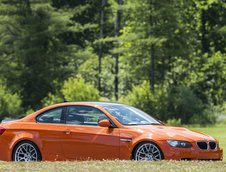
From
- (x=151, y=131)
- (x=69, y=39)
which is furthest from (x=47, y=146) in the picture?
(x=69, y=39)

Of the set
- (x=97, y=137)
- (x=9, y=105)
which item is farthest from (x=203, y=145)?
(x=9, y=105)

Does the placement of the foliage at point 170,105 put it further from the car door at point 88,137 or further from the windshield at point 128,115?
the car door at point 88,137

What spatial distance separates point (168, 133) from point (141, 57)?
27953mm

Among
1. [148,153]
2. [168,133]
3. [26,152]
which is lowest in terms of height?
[26,152]

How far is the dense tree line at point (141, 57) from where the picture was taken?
37594 millimetres

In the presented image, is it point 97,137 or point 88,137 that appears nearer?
point 97,137

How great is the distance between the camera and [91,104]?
13883mm

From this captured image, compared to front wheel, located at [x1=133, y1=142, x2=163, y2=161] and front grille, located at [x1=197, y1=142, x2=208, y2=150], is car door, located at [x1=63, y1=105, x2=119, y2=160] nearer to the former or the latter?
front wheel, located at [x1=133, y1=142, x2=163, y2=161]

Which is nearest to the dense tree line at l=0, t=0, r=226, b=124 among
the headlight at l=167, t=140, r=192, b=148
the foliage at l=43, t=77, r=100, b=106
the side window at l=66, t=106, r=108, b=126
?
the foliage at l=43, t=77, r=100, b=106

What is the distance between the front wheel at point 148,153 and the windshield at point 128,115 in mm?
860

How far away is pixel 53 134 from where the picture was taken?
44.9 ft

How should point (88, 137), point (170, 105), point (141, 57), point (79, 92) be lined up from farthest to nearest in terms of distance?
point (141, 57) < point (170, 105) < point (79, 92) < point (88, 137)

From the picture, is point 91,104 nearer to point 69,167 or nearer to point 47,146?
point 47,146

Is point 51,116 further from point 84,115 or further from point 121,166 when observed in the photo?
point 121,166
